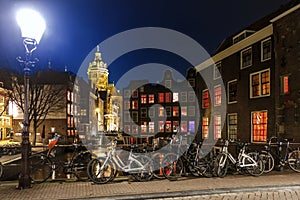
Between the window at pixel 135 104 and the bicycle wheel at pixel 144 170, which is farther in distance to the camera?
the window at pixel 135 104

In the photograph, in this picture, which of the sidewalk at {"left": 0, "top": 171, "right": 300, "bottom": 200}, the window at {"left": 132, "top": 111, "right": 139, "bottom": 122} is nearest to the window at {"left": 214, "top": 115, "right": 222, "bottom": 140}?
the sidewalk at {"left": 0, "top": 171, "right": 300, "bottom": 200}

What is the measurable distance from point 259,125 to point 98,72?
116518mm

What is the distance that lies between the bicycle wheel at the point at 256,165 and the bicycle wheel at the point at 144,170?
3173 millimetres

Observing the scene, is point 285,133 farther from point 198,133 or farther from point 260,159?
point 198,133

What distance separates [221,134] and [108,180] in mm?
16628

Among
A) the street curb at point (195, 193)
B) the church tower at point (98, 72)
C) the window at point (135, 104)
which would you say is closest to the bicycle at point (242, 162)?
the street curb at point (195, 193)

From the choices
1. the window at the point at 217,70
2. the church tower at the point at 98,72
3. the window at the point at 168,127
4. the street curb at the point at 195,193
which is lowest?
the window at the point at 168,127

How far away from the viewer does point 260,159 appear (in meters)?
10.5

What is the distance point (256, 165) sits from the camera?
10398mm

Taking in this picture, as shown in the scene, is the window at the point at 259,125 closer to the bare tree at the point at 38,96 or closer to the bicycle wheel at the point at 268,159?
the bicycle wheel at the point at 268,159

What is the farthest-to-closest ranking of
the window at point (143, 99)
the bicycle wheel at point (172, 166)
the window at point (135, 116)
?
the window at point (135, 116) < the window at point (143, 99) < the bicycle wheel at point (172, 166)

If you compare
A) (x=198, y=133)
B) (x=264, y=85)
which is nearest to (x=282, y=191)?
(x=264, y=85)

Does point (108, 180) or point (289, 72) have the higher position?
point (289, 72)

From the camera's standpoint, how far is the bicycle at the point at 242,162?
1020 cm
